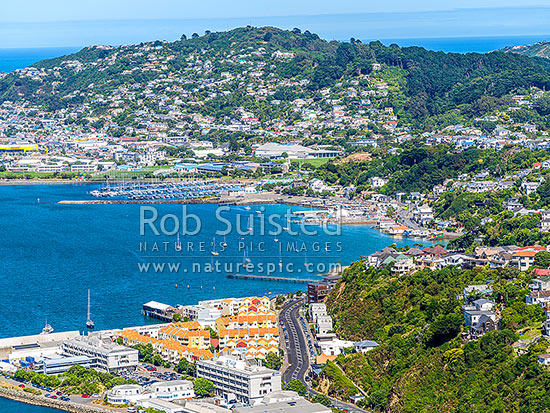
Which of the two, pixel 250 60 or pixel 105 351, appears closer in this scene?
pixel 105 351

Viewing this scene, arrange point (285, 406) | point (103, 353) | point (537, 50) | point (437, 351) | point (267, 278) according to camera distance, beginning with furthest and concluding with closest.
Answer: point (537, 50) → point (267, 278) → point (103, 353) → point (437, 351) → point (285, 406)

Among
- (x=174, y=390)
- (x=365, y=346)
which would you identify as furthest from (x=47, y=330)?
(x=365, y=346)

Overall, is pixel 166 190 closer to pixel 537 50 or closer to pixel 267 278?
pixel 267 278

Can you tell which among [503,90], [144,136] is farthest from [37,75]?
[503,90]

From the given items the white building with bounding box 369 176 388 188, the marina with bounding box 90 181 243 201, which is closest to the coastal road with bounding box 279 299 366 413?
the white building with bounding box 369 176 388 188

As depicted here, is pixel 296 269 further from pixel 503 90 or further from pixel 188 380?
pixel 503 90

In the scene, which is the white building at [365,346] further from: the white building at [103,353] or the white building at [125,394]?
the white building at [125,394]
